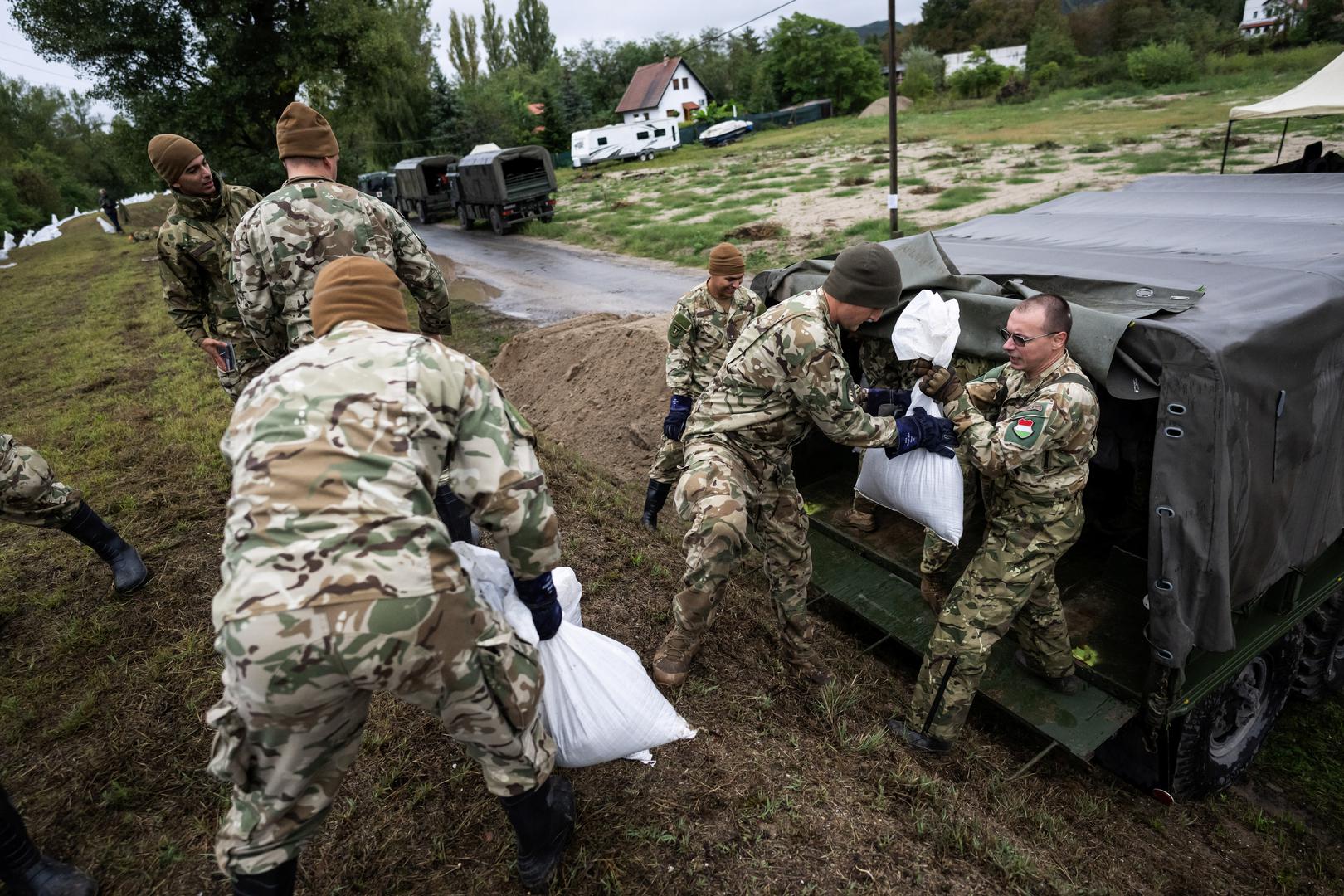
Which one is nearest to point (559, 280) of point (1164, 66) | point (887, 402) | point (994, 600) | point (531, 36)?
point (887, 402)

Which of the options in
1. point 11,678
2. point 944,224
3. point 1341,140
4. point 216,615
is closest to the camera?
point 216,615

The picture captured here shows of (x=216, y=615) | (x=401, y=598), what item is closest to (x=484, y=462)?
(x=401, y=598)

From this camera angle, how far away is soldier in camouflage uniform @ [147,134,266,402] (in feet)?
12.9

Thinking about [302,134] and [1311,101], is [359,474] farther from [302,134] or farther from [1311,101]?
[1311,101]

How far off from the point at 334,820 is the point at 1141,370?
10.8 feet

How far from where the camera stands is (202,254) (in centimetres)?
419

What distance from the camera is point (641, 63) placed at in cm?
Result: 5922

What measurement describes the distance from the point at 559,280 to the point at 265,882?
12888mm

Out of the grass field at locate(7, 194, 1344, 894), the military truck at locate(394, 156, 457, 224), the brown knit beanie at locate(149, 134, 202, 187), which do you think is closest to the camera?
the grass field at locate(7, 194, 1344, 894)

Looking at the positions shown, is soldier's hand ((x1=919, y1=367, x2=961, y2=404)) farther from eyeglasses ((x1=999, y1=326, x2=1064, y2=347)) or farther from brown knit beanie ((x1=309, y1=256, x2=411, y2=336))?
→ brown knit beanie ((x1=309, y1=256, x2=411, y2=336))

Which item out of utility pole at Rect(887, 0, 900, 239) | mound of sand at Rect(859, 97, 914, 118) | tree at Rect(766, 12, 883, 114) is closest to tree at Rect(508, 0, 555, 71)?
tree at Rect(766, 12, 883, 114)

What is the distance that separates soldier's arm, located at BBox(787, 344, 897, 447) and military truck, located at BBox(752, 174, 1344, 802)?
0.82m

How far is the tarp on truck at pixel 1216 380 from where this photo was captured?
2.70m

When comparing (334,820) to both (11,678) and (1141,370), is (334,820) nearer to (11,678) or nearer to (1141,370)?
(11,678)
